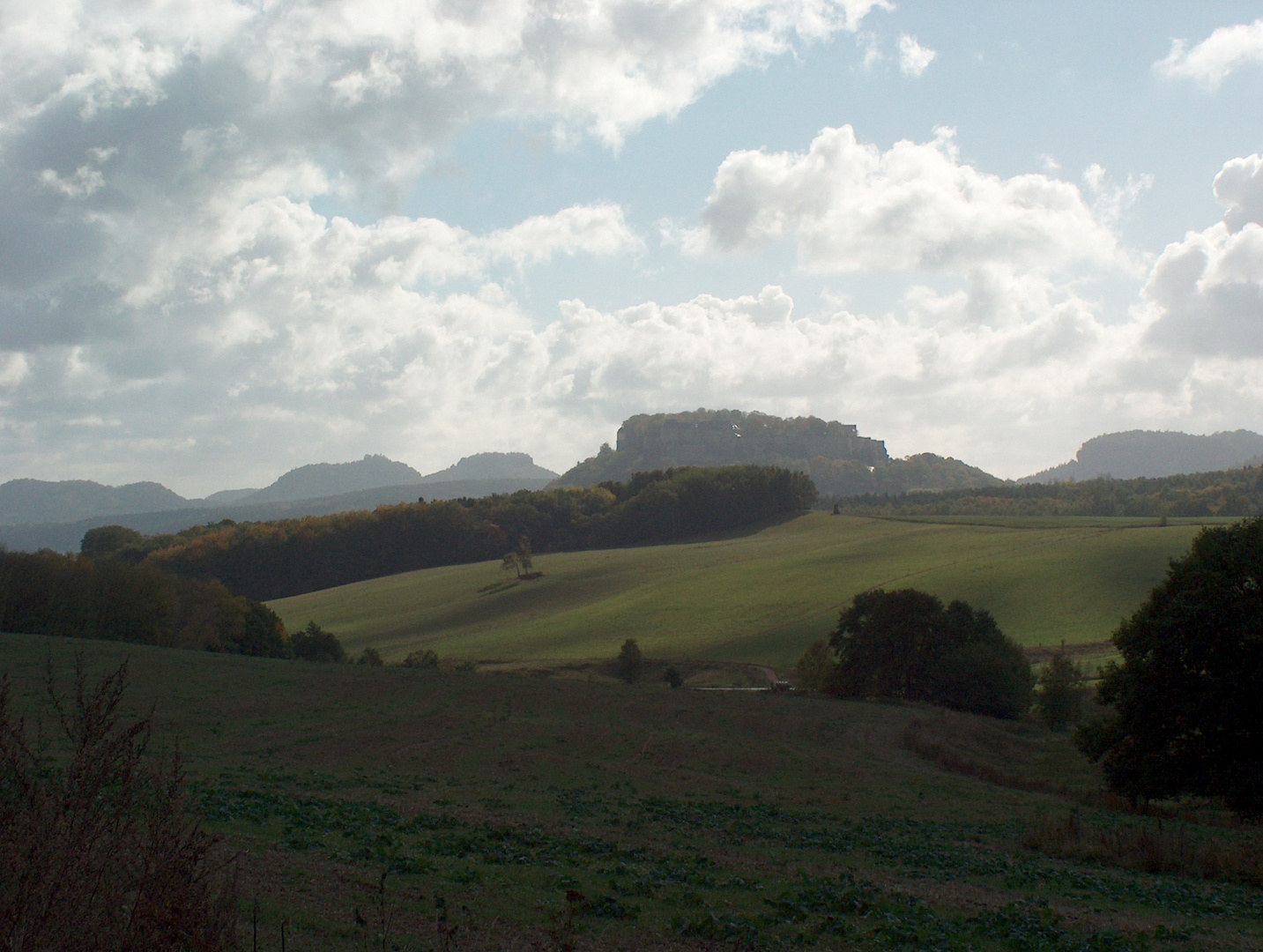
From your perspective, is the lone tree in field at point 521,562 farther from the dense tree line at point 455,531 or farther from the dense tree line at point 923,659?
the dense tree line at point 923,659

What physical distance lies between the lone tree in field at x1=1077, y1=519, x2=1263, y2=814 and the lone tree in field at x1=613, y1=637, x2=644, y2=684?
137ft

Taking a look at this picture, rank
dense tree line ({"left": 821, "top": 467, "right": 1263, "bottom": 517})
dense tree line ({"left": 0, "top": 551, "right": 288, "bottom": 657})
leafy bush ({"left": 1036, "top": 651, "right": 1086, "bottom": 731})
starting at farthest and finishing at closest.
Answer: dense tree line ({"left": 821, "top": 467, "right": 1263, "bottom": 517}) < dense tree line ({"left": 0, "top": 551, "right": 288, "bottom": 657}) < leafy bush ({"left": 1036, "top": 651, "right": 1086, "bottom": 731})

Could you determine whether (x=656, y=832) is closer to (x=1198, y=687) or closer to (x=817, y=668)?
(x=1198, y=687)

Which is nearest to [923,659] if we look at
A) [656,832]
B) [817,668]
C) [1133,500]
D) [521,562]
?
[817,668]

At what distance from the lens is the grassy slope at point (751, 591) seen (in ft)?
253

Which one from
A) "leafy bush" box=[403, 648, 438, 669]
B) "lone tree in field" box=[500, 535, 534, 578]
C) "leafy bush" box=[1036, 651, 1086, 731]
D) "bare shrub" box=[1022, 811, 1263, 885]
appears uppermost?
"lone tree in field" box=[500, 535, 534, 578]

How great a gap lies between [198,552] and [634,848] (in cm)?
12929

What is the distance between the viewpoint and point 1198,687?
25.0 metres

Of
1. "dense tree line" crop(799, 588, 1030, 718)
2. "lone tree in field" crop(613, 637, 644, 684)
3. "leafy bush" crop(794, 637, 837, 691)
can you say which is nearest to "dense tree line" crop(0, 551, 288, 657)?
"lone tree in field" crop(613, 637, 644, 684)

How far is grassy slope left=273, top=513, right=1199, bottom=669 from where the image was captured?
77.1 metres

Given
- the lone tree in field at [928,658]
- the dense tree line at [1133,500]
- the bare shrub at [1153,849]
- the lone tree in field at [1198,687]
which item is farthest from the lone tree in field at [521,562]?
the bare shrub at [1153,849]

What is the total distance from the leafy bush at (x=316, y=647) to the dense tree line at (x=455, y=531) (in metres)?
61.1

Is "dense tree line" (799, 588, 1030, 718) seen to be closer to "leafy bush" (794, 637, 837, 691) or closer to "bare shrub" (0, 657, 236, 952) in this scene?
"leafy bush" (794, 637, 837, 691)

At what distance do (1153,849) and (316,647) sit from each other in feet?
214
